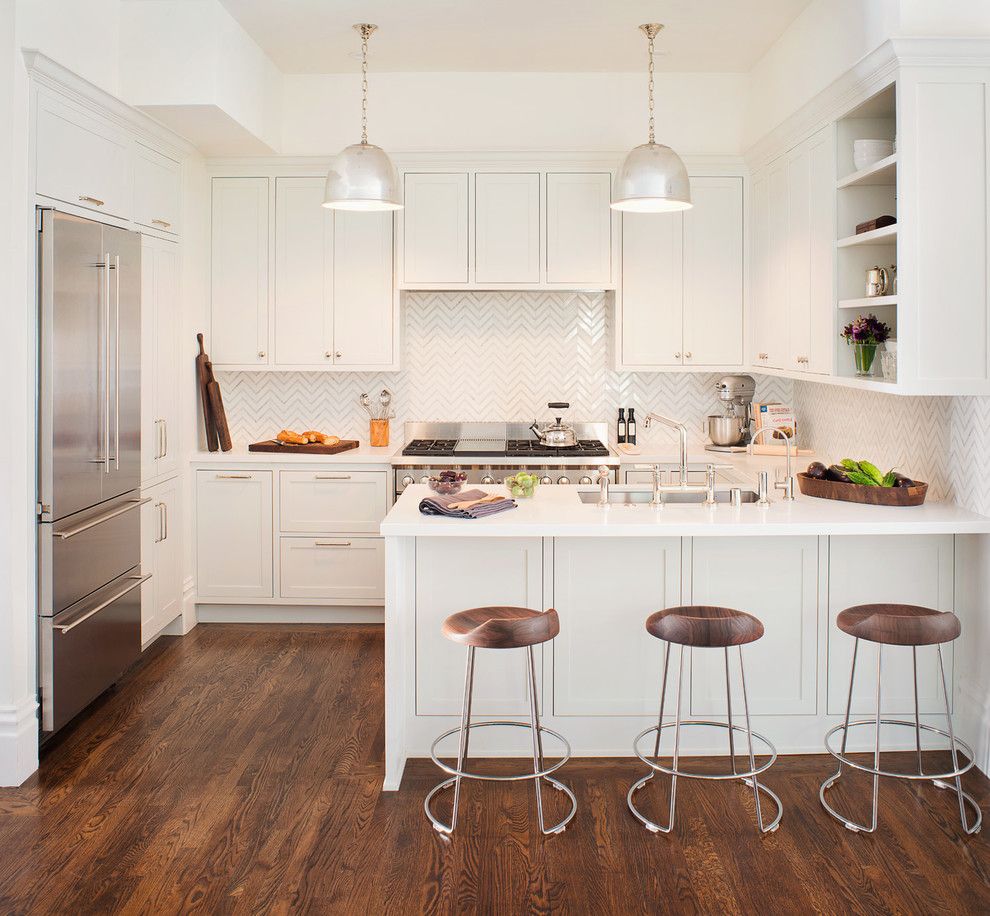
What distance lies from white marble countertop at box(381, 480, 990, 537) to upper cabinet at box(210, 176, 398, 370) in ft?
6.88

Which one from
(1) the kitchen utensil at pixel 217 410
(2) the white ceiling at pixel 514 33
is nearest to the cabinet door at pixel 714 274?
(2) the white ceiling at pixel 514 33

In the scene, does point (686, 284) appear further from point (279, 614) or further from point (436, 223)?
point (279, 614)

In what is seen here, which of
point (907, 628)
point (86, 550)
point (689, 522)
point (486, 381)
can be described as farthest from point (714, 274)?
point (86, 550)

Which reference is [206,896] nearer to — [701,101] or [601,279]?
[601,279]

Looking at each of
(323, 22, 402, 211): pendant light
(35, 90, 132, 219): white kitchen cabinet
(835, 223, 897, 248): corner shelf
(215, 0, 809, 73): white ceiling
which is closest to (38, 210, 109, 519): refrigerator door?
(35, 90, 132, 219): white kitchen cabinet

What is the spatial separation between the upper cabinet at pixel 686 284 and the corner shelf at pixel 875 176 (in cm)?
136

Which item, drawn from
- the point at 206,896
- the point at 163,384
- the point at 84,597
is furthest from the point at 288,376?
the point at 206,896

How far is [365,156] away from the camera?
369 cm

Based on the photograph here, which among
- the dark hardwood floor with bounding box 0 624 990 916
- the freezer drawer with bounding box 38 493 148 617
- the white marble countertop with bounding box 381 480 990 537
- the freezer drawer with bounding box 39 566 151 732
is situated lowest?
the dark hardwood floor with bounding box 0 624 990 916

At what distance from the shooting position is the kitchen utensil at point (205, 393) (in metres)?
5.12

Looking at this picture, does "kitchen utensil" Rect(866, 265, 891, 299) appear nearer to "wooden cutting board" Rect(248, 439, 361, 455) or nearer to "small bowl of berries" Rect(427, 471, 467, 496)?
"small bowl of berries" Rect(427, 471, 467, 496)

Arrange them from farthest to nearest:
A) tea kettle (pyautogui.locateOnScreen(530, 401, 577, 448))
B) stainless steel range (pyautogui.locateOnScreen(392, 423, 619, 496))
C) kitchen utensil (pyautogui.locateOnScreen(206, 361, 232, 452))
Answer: tea kettle (pyautogui.locateOnScreen(530, 401, 577, 448)) → kitchen utensil (pyautogui.locateOnScreen(206, 361, 232, 452)) → stainless steel range (pyautogui.locateOnScreen(392, 423, 619, 496))

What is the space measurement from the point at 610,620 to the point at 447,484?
83 centimetres

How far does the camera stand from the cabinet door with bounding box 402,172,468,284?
16.9ft
